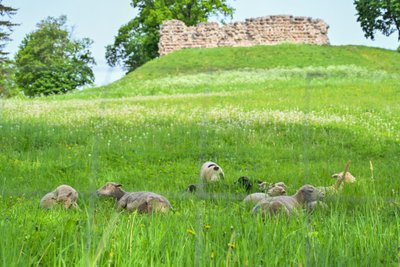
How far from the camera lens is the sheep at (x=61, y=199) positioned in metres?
3.52

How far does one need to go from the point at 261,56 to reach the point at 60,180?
78.7 feet

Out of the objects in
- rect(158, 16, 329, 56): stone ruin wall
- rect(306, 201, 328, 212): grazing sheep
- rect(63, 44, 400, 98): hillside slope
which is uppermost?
rect(158, 16, 329, 56): stone ruin wall

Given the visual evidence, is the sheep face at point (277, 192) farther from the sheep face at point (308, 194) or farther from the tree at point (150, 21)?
the tree at point (150, 21)

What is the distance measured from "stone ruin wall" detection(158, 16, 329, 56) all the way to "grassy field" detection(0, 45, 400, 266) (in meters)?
21.6

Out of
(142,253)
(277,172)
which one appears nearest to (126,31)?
(277,172)

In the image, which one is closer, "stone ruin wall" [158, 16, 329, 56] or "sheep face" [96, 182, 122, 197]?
"sheep face" [96, 182, 122, 197]

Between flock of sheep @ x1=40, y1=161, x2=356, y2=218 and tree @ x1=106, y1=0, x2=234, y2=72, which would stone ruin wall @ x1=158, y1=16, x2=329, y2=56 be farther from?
flock of sheep @ x1=40, y1=161, x2=356, y2=218

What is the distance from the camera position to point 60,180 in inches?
207

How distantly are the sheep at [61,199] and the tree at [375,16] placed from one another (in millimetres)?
38281

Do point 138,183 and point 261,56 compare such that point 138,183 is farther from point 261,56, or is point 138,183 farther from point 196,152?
point 261,56

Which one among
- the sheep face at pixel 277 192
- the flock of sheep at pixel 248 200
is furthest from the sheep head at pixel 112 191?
the sheep face at pixel 277 192

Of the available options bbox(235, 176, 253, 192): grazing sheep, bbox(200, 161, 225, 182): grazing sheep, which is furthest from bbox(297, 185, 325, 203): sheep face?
bbox(200, 161, 225, 182): grazing sheep

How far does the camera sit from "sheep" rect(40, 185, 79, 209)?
352 centimetres

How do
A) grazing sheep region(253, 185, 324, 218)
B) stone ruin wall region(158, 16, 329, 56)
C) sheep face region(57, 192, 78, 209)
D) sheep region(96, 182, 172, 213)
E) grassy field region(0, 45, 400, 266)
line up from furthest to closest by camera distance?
stone ruin wall region(158, 16, 329, 56), sheep face region(57, 192, 78, 209), sheep region(96, 182, 172, 213), grazing sheep region(253, 185, 324, 218), grassy field region(0, 45, 400, 266)
